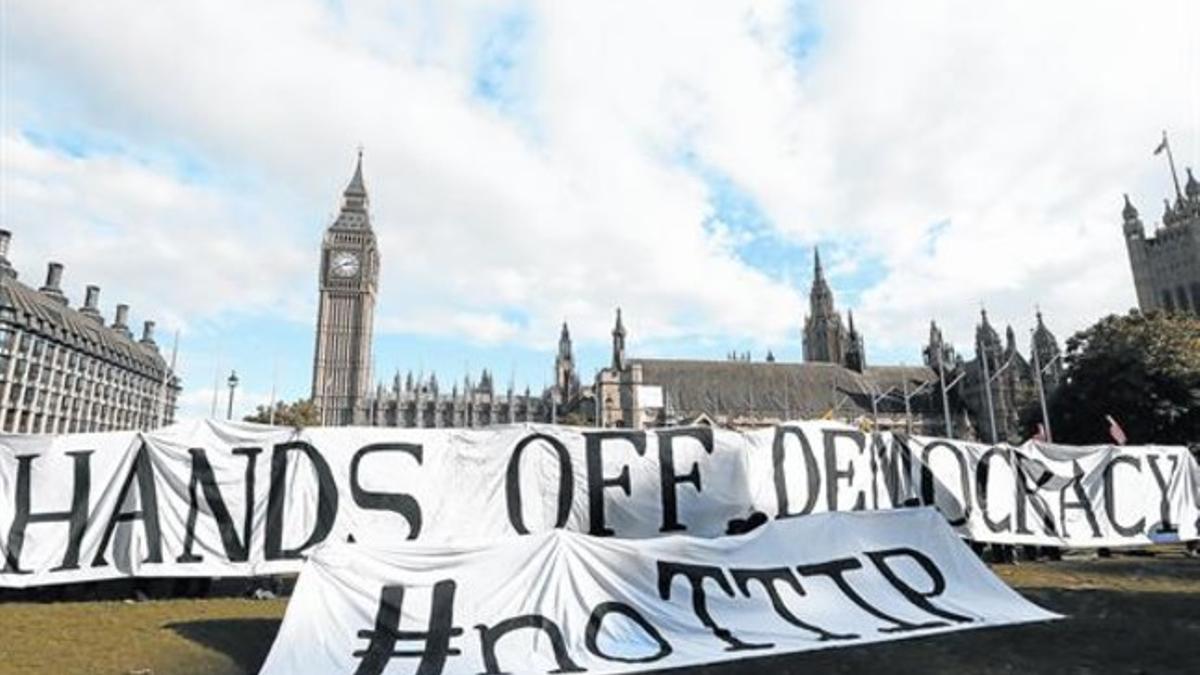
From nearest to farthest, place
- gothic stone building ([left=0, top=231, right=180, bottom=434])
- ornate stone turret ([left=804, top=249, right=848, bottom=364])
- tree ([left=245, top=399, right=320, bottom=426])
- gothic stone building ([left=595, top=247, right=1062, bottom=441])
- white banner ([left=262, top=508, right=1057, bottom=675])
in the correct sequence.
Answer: white banner ([left=262, top=508, right=1057, bottom=675]) → tree ([left=245, top=399, right=320, bottom=426]) → gothic stone building ([left=0, top=231, right=180, bottom=434]) → gothic stone building ([left=595, top=247, right=1062, bottom=441]) → ornate stone turret ([left=804, top=249, right=848, bottom=364])

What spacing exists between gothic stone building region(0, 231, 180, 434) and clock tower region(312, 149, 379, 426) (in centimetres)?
2378

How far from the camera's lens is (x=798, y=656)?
7508 millimetres

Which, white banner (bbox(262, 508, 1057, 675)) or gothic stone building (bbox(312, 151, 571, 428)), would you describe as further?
gothic stone building (bbox(312, 151, 571, 428))

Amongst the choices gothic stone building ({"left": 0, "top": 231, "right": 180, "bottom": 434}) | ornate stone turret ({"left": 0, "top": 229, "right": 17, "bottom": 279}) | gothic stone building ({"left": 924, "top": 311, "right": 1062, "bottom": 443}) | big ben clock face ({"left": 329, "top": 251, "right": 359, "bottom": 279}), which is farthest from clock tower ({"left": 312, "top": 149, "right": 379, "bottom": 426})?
gothic stone building ({"left": 924, "top": 311, "right": 1062, "bottom": 443})

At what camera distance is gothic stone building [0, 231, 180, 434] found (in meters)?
83.4

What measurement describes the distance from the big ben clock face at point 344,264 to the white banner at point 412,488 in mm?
114760

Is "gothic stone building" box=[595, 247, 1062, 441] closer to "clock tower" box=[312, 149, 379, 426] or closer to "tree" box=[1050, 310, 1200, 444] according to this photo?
"clock tower" box=[312, 149, 379, 426]

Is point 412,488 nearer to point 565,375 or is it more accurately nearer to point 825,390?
point 825,390

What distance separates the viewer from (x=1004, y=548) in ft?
47.7

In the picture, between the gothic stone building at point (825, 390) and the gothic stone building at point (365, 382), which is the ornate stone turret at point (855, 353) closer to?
the gothic stone building at point (825, 390)

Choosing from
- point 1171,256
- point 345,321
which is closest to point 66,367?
point 345,321

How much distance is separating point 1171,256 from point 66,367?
14704 centimetres

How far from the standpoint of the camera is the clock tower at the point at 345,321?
114m

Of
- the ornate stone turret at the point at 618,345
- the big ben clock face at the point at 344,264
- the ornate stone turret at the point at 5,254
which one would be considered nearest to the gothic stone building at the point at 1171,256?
the ornate stone turret at the point at 618,345
